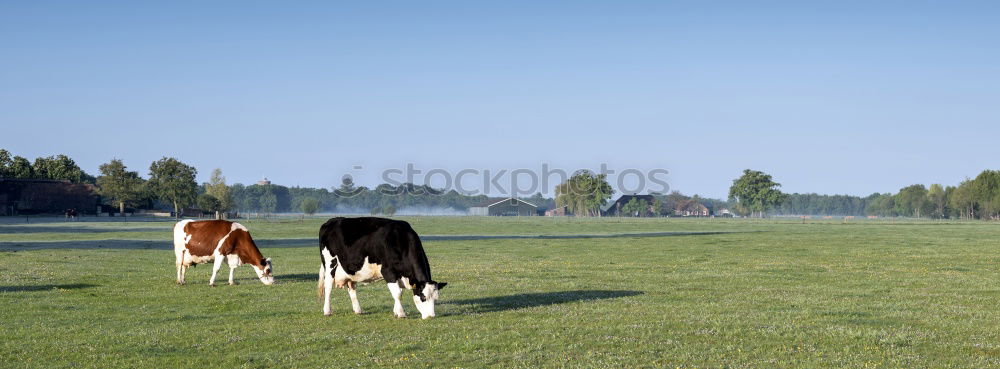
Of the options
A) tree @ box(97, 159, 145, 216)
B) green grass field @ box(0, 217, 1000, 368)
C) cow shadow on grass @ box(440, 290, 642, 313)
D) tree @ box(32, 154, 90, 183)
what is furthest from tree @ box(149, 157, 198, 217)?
cow shadow on grass @ box(440, 290, 642, 313)

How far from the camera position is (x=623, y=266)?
34969 mm

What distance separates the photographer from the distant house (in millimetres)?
155000

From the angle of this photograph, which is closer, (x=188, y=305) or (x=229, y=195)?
(x=188, y=305)

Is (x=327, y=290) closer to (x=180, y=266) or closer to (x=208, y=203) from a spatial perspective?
(x=180, y=266)

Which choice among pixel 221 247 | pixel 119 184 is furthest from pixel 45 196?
pixel 221 247

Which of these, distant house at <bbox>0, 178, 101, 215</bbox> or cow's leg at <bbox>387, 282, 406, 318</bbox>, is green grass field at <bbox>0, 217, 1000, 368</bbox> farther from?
distant house at <bbox>0, 178, 101, 215</bbox>

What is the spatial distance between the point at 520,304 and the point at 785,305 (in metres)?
6.12

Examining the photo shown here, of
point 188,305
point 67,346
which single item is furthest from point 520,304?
point 67,346

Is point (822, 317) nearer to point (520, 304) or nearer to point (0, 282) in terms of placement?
point (520, 304)

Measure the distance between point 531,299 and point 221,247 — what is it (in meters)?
9.45

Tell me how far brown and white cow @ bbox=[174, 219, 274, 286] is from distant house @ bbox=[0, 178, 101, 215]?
5684 inches

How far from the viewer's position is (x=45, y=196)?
159125 millimetres

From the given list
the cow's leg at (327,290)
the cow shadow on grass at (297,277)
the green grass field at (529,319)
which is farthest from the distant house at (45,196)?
the cow's leg at (327,290)

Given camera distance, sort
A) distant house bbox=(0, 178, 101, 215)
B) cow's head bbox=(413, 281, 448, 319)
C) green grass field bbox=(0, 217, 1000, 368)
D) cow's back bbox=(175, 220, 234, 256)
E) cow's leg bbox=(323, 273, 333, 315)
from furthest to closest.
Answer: distant house bbox=(0, 178, 101, 215), cow's back bbox=(175, 220, 234, 256), cow's leg bbox=(323, 273, 333, 315), cow's head bbox=(413, 281, 448, 319), green grass field bbox=(0, 217, 1000, 368)
